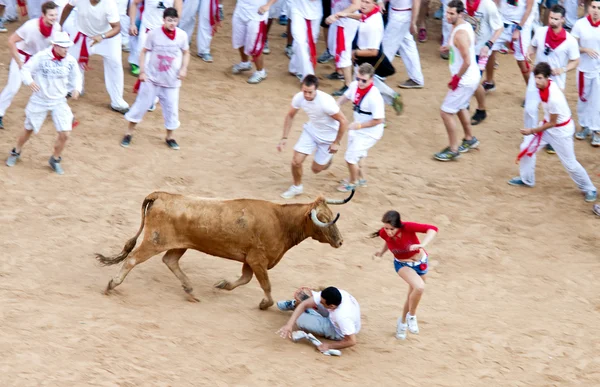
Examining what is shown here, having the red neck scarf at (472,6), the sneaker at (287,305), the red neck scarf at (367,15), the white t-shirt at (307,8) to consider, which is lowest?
the sneaker at (287,305)

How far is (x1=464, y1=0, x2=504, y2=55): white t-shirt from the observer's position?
14.9 meters

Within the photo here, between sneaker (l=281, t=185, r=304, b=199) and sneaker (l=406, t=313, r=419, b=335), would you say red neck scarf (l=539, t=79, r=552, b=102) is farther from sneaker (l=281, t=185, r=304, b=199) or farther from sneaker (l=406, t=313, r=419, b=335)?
sneaker (l=406, t=313, r=419, b=335)

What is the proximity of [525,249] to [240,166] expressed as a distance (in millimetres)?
4079

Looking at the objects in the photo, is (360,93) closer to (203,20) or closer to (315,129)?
(315,129)

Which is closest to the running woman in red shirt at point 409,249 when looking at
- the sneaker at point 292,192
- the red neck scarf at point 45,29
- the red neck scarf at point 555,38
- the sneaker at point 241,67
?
the sneaker at point 292,192

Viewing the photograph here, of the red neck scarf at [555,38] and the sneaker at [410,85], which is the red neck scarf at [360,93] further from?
the sneaker at [410,85]

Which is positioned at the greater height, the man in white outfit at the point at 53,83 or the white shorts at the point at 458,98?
the man in white outfit at the point at 53,83

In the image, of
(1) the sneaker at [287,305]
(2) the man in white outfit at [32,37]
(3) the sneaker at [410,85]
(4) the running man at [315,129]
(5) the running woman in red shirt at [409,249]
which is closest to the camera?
(5) the running woman in red shirt at [409,249]

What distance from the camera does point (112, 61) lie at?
1459 cm

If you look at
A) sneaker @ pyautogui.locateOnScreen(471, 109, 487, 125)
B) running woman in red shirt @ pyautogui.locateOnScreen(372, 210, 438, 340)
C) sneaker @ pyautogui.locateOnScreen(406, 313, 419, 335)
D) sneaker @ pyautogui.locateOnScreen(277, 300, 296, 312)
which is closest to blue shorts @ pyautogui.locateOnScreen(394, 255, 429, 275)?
running woman in red shirt @ pyautogui.locateOnScreen(372, 210, 438, 340)

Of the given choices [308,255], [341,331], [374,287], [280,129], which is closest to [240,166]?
[280,129]

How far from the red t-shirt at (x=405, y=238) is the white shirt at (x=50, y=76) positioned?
4.99 meters

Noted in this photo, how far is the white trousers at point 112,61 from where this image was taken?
14.5 metres

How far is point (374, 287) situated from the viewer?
11047mm
